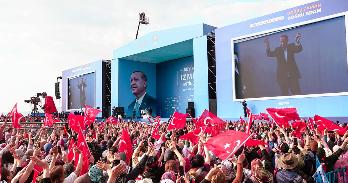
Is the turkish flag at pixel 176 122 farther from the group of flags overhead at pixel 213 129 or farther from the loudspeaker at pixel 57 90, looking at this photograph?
the loudspeaker at pixel 57 90

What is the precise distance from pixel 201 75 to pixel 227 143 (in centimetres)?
2373

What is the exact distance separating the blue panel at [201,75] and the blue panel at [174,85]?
5.92 metres

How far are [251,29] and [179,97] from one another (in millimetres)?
13699

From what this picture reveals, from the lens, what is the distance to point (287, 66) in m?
23.2

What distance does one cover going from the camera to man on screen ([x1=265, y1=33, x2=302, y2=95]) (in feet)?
74.7

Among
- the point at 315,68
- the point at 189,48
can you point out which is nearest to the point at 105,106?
the point at 189,48

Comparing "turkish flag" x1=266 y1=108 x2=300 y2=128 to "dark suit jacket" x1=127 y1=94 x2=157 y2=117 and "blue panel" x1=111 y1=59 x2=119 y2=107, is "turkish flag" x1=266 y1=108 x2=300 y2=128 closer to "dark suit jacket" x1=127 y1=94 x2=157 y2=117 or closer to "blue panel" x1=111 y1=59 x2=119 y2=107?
"blue panel" x1=111 y1=59 x2=119 y2=107

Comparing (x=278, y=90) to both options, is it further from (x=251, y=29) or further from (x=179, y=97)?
(x=179, y=97)

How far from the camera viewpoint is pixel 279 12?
77.1 ft

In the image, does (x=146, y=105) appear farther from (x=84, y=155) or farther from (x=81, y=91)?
(x=84, y=155)

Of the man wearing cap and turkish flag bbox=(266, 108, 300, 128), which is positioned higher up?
turkish flag bbox=(266, 108, 300, 128)

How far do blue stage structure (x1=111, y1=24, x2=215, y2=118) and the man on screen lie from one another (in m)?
7.13

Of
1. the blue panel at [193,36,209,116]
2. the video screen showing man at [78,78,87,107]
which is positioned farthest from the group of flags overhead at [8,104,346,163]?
the video screen showing man at [78,78,87,107]

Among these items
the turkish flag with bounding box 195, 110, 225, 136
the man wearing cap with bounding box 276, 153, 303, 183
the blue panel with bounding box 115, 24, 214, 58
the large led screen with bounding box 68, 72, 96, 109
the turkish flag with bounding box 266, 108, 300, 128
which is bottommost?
the man wearing cap with bounding box 276, 153, 303, 183
